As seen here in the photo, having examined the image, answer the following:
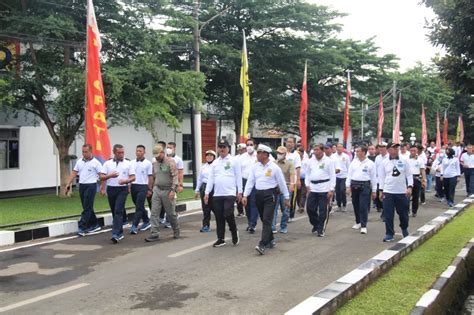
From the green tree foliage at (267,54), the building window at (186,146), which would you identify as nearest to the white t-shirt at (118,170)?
the green tree foliage at (267,54)

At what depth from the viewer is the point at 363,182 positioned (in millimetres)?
10609

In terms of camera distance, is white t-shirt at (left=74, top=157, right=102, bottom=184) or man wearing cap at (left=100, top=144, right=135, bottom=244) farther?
white t-shirt at (left=74, top=157, right=102, bottom=184)

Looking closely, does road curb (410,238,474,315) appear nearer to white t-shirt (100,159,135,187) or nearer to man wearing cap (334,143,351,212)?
man wearing cap (334,143,351,212)

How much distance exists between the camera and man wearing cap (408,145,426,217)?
1338 cm

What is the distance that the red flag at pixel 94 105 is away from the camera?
1151 centimetres

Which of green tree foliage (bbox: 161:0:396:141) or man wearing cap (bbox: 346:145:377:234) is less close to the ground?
green tree foliage (bbox: 161:0:396:141)

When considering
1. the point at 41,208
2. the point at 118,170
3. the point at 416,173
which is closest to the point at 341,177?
the point at 416,173

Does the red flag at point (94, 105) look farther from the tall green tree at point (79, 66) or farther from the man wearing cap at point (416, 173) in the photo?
the man wearing cap at point (416, 173)

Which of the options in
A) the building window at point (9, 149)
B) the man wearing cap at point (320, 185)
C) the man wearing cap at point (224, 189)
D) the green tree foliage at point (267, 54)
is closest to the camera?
the man wearing cap at point (224, 189)

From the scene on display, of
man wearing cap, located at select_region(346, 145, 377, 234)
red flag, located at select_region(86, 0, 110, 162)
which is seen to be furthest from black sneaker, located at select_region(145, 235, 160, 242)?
man wearing cap, located at select_region(346, 145, 377, 234)

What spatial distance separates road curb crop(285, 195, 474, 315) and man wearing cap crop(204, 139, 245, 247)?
8.92ft

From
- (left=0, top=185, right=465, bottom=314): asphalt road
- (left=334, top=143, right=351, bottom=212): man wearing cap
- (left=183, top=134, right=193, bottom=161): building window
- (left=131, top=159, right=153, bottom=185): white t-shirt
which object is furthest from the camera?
(left=183, top=134, right=193, bottom=161): building window

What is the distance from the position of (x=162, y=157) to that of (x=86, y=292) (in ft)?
12.7

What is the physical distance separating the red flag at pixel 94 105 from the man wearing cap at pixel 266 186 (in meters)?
4.15
